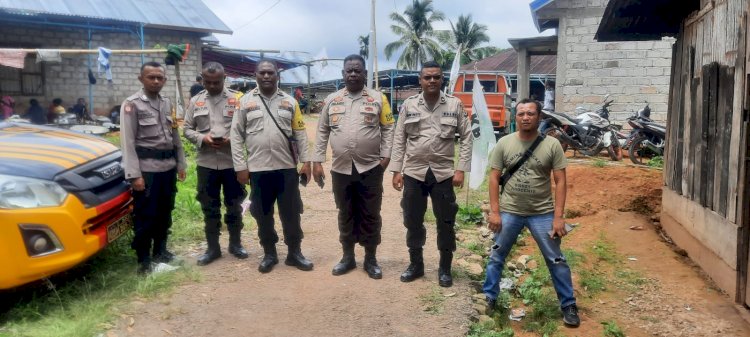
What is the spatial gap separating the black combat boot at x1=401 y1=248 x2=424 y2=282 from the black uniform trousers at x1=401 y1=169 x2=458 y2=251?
0.27ft

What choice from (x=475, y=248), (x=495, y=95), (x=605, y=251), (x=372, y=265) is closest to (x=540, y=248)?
(x=372, y=265)

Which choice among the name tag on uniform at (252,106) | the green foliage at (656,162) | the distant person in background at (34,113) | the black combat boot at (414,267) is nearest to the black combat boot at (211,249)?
the name tag on uniform at (252,106)

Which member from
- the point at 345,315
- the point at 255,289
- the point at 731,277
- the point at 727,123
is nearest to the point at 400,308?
the point at 345,315

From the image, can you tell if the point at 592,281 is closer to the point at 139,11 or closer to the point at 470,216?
the point at 470,216

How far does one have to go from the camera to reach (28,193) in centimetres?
349

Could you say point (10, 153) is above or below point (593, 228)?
above

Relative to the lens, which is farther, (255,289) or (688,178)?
(688,178)

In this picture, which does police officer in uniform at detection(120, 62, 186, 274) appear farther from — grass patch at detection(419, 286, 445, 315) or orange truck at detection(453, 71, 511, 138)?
orange truck at detection(453, 71, 511, 138)

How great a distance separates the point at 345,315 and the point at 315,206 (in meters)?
4.01

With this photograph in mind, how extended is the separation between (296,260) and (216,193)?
0.86 metres

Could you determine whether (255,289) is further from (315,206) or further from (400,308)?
(315,206)

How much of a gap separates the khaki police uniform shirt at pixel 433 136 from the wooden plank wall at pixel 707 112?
2184 millimetres

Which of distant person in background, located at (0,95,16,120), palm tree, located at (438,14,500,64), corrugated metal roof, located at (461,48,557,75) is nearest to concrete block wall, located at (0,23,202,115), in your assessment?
distant person in background, located at (0,95,16,120)

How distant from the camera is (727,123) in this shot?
15.7 ft
